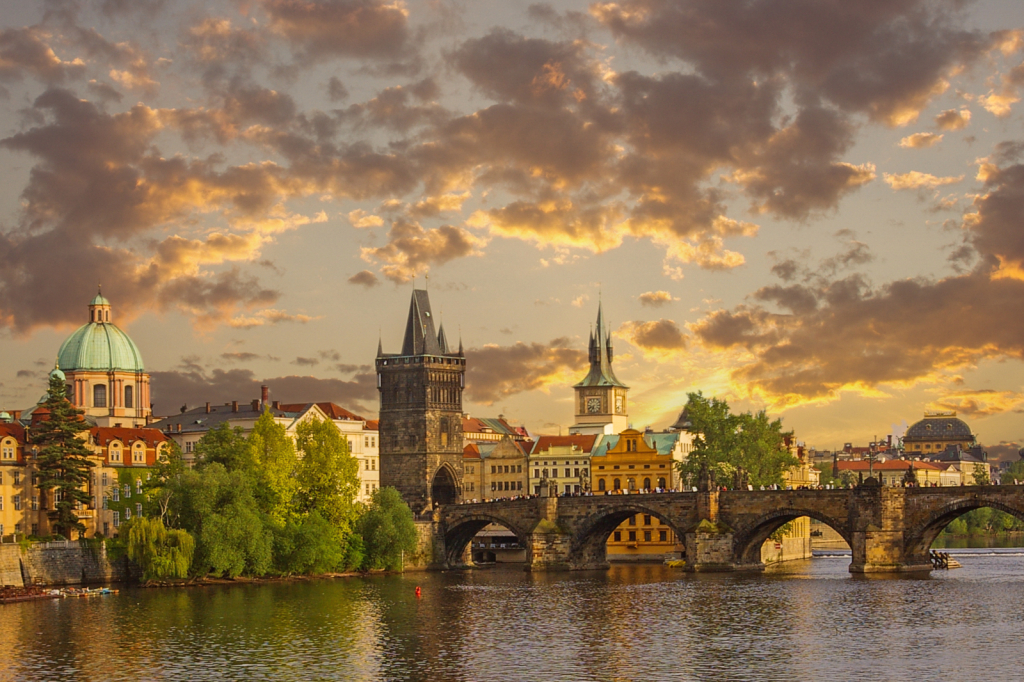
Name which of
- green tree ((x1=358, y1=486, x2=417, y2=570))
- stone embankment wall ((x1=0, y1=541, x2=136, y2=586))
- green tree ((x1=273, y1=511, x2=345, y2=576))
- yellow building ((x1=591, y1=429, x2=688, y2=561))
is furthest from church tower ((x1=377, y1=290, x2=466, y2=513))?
stone embankment wall ((x1=0, y1=541, x2=136, y2=586))

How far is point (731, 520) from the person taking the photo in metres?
126

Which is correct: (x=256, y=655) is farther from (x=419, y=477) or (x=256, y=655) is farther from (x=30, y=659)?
(x=419, y=477)

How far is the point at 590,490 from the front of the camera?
161875 millimetres

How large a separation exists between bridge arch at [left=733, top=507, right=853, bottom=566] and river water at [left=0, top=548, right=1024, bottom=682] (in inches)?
248

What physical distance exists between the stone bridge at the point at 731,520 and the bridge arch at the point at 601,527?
9 cm

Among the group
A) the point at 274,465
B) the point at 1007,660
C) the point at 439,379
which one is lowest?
the point at 1007,660

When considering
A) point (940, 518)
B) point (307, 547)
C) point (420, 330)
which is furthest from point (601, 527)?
point (420, 330)

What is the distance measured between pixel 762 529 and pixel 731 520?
3.39 m

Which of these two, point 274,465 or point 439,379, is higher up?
point 439,379

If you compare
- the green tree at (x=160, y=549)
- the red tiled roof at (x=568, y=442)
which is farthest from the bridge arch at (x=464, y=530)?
the red tiled roof at (x=568, y=442)

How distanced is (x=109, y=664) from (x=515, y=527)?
230ft

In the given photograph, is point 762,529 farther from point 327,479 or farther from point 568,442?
point 568,442

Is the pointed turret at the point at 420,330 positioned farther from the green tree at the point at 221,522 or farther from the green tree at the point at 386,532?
the green tree at the point at 221,522

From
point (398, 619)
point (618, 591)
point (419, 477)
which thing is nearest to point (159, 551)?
point (398, 619)
